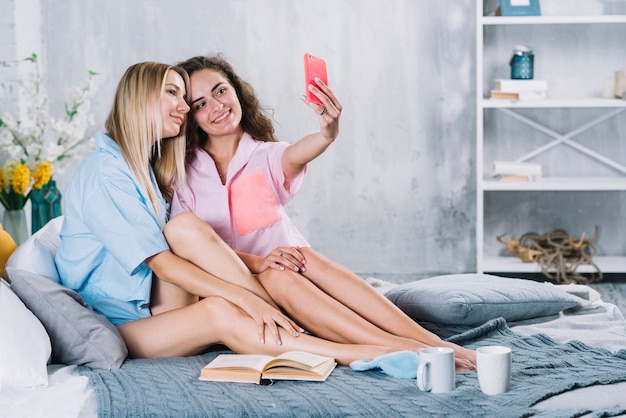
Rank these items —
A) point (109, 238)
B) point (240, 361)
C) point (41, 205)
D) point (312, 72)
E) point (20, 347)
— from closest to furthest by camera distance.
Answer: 1. point (20, 347)
2. point (240, 361)
3. point (109, 238)
4. point (312, 72)
5. point (41, 205)

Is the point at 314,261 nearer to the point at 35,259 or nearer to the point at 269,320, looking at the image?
A: the point at 269,320

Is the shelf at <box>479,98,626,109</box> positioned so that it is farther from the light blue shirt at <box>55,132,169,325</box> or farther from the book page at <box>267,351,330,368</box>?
the book page at <box>267,351,330,368</box>

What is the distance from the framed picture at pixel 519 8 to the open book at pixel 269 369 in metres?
3.00

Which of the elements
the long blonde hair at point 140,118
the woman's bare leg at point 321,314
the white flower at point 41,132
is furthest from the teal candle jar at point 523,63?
the woman's bare leg at point 321,314

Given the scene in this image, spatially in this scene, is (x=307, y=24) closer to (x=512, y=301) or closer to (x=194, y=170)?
(x=194, y=170)

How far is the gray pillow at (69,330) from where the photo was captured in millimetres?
Answer: 2197

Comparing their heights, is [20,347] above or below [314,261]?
below

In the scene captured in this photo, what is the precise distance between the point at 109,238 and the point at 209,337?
0.38m

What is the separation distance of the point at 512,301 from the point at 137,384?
1.13 meters

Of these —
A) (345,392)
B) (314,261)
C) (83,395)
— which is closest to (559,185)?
(314,261)

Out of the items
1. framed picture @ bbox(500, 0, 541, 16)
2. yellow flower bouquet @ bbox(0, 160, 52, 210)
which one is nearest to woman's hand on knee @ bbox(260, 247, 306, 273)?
yellow flower bouquet @ bbox(0, 160, 52, 210)

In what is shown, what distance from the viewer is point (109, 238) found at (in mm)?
2369

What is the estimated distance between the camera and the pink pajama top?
2.81 m

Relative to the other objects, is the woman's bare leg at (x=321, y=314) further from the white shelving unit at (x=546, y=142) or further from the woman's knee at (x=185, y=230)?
the white shelving unit at (x=546, y=142)
